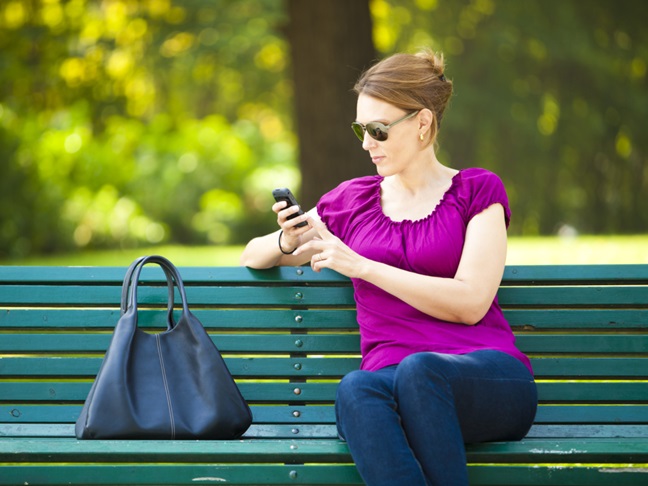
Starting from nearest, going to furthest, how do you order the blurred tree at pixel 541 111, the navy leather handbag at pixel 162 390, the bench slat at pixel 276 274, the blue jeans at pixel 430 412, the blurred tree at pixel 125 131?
the blue jeans at pixel 430 412, the navy leather handbag at pixel 162 390, the bench slat at pixel 276 274, the blurred tree at pixel 125 131, the blurred tree at pixel 541 111

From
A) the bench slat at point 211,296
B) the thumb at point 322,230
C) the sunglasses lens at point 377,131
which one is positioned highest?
the sunglasses lens at point 377,131

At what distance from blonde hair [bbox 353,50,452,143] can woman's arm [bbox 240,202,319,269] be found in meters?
0.51

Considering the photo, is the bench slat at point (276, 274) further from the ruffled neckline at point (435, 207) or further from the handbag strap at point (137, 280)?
the ruffled neckline at point (435, 207)

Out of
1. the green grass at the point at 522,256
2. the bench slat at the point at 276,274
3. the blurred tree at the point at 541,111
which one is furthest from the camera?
the blurred tree at the point at 541,111

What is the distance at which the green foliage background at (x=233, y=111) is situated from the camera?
12523mm

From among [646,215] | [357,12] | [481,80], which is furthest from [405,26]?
[357,12]

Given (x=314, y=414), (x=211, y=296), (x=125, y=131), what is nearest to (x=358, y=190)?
(x=211, y=296)

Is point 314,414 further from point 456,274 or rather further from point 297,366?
point 456,274

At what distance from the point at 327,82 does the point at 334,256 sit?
15.1 ft

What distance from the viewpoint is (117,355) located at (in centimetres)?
326

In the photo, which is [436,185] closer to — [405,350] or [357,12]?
[405,350]

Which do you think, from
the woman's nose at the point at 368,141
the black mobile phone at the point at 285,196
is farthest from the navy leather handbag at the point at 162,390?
the woman's nose at the point at 368,141

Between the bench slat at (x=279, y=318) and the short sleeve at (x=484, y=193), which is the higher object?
the short sleeve at (x=484, y=193)

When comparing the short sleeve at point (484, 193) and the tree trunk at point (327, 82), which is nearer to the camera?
the short sleeve at point (484, 193)
